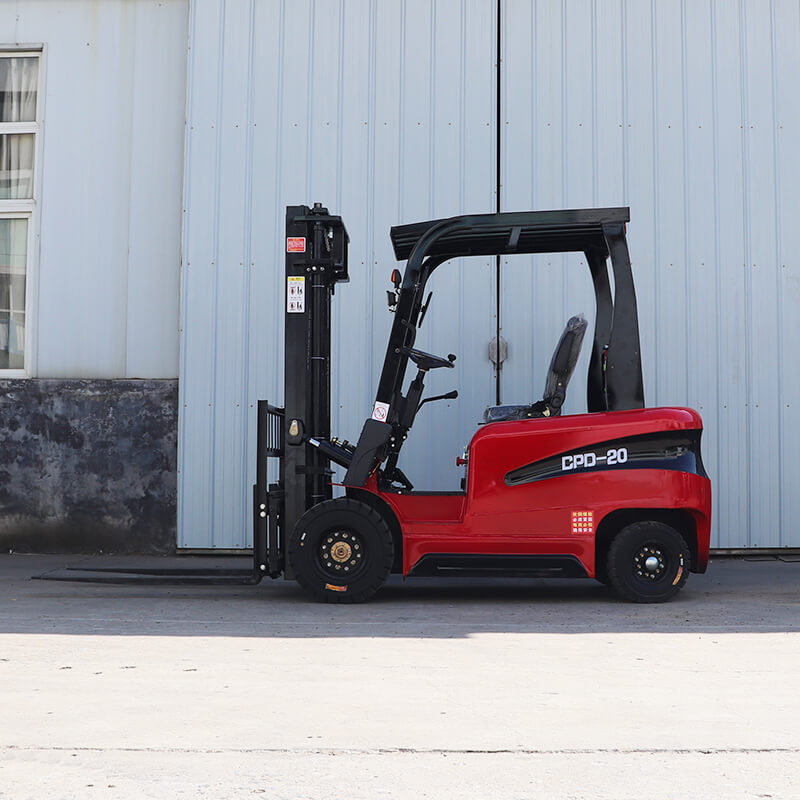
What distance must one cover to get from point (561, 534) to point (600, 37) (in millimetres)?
5124

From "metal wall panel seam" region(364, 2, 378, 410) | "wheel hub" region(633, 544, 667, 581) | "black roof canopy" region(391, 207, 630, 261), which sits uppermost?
"metal wall panel seam" region(364, 2, 378, 410)

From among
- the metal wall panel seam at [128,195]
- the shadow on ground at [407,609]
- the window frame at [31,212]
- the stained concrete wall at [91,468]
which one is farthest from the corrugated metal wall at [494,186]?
the shadow on ground at [407,609]

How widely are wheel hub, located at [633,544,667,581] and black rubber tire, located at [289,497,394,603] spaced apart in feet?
5.07

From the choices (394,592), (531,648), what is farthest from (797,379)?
(531,648)

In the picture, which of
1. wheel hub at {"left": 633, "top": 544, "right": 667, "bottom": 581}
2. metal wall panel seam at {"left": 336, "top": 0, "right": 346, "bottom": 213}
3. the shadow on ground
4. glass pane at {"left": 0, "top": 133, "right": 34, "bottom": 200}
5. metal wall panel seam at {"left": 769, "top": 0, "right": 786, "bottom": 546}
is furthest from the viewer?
glass pane at {"left": 0, "top": 133, "right": 34, "bottom": 200}

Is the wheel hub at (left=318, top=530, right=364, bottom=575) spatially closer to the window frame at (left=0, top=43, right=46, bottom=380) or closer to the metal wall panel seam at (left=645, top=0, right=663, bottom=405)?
the metal wall panel seam at (left=645, top=0, right=663, bottom=405)

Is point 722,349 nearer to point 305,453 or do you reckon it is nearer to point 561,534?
point 561,534

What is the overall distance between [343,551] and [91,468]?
3.96 meters

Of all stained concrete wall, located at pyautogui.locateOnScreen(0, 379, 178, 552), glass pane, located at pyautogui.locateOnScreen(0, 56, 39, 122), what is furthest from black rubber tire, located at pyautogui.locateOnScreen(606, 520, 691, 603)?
glass pane, located at pyautogui.locateOnScreen(0, 56, 39, 122)

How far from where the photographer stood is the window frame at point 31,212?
998cm

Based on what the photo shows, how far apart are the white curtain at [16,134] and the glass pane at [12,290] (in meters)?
0.34

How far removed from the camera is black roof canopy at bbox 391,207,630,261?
673 cm

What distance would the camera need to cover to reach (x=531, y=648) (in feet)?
17.0

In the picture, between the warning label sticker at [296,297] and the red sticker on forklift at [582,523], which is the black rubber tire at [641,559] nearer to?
the red sticker on forklift at [582,523]
